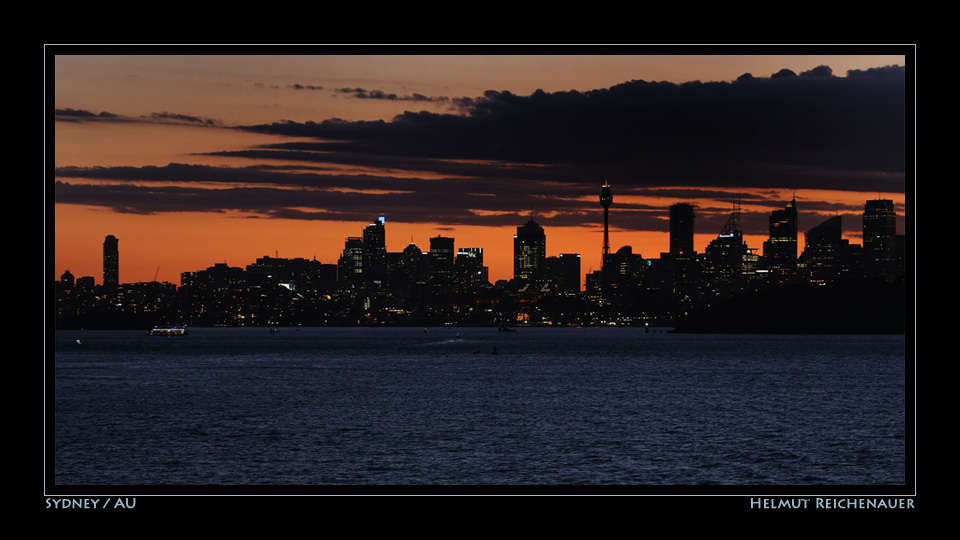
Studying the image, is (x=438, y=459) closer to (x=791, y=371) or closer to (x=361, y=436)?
(x=361, y=436)

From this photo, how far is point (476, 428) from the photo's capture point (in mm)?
66875

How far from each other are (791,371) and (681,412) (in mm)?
62987

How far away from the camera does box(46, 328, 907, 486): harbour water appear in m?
48.2

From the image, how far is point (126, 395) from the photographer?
3708 inches

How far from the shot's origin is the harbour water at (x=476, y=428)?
158 ft

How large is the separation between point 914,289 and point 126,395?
87880mm

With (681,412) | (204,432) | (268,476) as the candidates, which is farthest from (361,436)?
(681,412)
